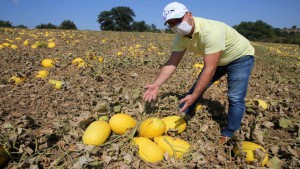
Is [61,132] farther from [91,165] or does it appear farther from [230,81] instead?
[230,81]

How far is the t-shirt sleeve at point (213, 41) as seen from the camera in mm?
3266

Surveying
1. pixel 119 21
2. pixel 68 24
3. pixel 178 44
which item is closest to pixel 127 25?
pixel 119 21

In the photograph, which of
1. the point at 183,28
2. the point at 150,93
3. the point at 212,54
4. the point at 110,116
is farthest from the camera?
the point at 110,116

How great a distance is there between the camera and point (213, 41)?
3281mm

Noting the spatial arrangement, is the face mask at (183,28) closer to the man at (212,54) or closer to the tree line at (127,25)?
the man at (212,54)

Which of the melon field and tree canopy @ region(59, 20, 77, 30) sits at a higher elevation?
tree canopy @ region(59, 20, 77, 30)

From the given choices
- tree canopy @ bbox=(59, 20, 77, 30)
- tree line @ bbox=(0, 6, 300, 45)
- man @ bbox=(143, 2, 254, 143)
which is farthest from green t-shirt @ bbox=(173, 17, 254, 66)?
tree canopy @ bbox=(59, 20, 77, 30)

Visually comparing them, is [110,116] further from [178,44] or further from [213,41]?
[213,41]

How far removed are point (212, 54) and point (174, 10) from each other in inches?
28.2

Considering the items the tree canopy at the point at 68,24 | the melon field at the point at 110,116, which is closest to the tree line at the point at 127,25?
the tree canopy at the point at 68,24

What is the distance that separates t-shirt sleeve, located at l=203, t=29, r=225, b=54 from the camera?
3.27 metres

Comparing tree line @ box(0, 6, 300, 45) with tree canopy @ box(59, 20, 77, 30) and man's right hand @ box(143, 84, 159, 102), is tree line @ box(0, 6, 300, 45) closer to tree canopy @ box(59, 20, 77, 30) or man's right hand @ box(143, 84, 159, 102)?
tree canopy @ box(59, 20, 77, 30)

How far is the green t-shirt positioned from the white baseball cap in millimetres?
296

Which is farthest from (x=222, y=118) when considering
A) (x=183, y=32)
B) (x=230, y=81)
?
(x=183, y=32)
